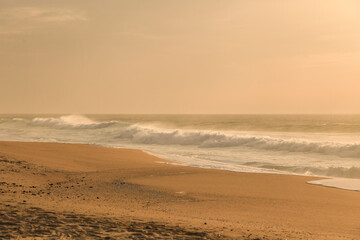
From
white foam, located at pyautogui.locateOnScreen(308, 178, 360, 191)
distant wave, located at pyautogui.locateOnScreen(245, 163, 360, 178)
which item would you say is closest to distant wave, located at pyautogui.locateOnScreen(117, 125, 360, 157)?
distant wave, located at pyautogui.locateOnScreen(245, 163, 360, 178)

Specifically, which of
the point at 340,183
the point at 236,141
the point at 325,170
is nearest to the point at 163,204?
the point at 340,183

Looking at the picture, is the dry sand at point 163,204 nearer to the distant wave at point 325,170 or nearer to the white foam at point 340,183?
the white foam at point 340,183

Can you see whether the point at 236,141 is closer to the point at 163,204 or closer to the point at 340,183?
the point at 340,183

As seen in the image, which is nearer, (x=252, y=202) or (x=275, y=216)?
(x=275, y=216)

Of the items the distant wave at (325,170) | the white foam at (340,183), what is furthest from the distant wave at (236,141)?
the white foam at (340,183)

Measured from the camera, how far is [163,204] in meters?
9.10

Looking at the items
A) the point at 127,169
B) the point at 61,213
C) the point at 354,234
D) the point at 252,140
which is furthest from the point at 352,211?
the point at 252,140

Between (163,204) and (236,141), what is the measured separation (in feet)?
79.8

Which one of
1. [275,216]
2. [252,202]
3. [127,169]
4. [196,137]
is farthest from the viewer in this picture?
[196,137]

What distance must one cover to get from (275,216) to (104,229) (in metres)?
4.16

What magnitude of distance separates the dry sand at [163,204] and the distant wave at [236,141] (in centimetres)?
1400

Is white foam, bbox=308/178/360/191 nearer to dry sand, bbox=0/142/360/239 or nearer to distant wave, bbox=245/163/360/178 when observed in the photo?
dry sand, bbox=0/142/360/239

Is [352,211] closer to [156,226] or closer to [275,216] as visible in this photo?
[275,216]

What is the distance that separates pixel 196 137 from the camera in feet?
119
